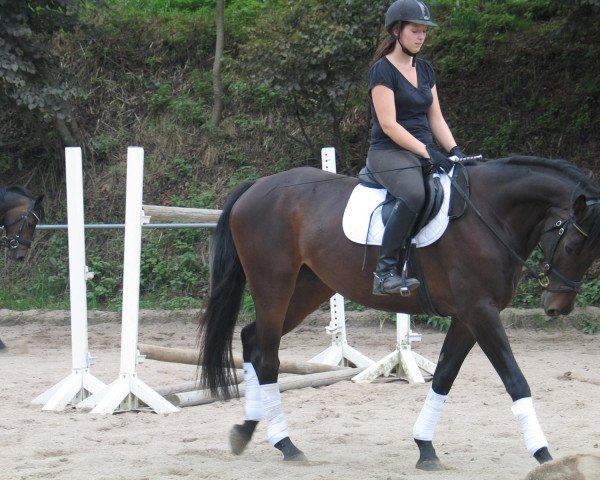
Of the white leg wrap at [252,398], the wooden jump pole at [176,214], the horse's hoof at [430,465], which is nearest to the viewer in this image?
the horse's hoof at [430,465]

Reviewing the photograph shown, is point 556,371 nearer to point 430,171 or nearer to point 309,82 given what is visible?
point 430,171

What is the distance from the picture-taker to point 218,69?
14.4m

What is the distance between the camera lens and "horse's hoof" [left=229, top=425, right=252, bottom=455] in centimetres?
564

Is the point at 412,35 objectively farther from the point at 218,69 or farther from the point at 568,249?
the point at 218,69

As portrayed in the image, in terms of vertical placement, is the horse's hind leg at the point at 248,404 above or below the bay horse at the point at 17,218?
below

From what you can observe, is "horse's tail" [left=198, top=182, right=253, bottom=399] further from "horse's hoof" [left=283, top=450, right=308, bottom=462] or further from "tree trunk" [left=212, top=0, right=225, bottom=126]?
"tree trunk" [left=212, top=0, right=225, bottom=126]

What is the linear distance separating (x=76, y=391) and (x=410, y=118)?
358 centimetres

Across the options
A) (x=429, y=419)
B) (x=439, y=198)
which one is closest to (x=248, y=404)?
(x=429, y=419)

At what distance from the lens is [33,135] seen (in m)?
15.0

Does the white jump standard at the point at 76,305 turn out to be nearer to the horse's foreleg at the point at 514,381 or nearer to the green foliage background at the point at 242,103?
the horse's foreleg at the point at 514,381

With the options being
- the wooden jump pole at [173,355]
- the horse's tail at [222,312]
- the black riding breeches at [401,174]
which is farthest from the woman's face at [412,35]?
the wooden jump pole at [173,355]

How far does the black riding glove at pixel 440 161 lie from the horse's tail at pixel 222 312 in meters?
1.48

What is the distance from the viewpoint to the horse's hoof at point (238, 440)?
564 cm

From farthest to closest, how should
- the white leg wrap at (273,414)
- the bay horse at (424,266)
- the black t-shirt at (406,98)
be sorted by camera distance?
the white leg wrap at (273,414) → the black t-shirt at (406,98) → the bay horse at (424,266)
